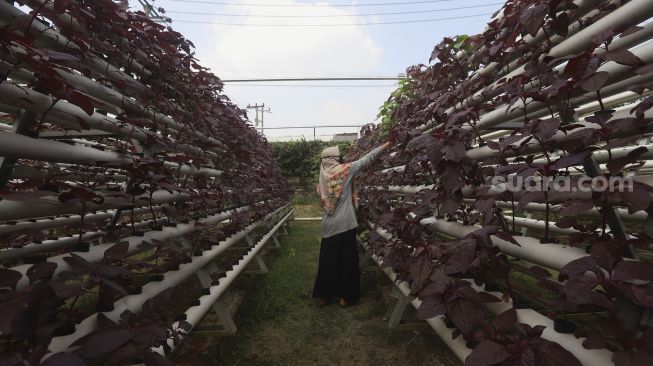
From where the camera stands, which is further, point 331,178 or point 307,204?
point 307,204

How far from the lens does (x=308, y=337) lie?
8.50 feet

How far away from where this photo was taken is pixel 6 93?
0.88m

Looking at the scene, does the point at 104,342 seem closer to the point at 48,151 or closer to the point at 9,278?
the point at 9,278

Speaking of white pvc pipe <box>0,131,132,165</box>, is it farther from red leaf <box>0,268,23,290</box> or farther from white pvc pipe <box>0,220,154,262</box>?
white pvc pipe <box>0,220,154,262</box>

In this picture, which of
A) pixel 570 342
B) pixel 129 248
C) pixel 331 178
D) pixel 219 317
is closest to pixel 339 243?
pixel 331 178

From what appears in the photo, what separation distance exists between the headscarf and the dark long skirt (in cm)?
32

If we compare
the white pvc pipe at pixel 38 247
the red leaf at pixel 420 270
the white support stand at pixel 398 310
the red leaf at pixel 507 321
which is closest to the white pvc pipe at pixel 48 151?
the white pvc pipe at pixel 38 247

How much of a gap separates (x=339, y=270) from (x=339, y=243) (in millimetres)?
265

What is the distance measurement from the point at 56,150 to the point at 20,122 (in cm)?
21

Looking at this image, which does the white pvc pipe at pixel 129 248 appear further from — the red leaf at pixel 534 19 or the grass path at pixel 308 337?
the red leaf at pixel 534 19

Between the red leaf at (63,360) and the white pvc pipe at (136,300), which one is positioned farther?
the white pvc pipe at (136,300)

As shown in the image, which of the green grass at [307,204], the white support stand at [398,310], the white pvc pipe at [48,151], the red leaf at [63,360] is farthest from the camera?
the green grass at [307,204]

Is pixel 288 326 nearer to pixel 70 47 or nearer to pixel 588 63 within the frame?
pixel 70 47

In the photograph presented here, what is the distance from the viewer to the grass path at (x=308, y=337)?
2229 mm
